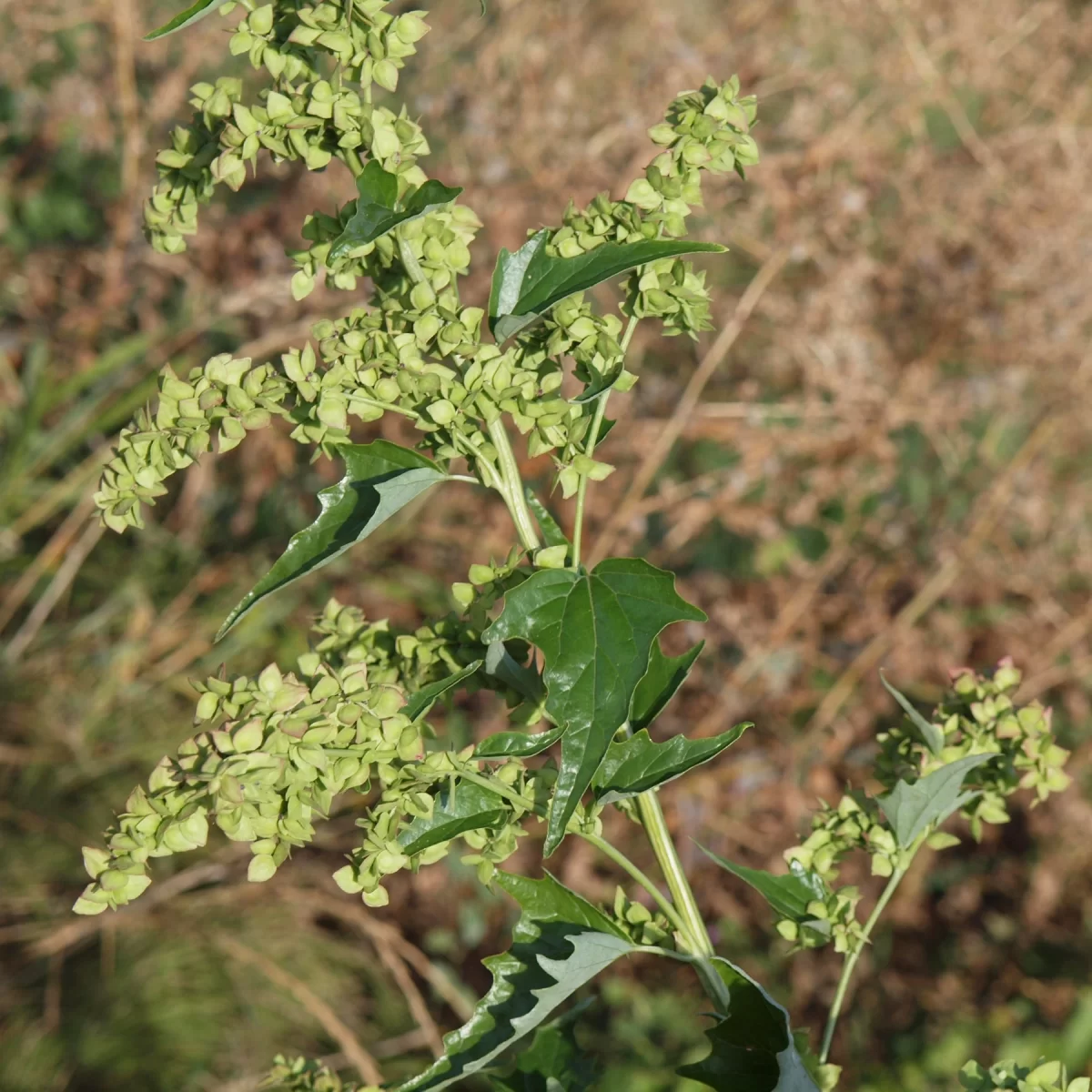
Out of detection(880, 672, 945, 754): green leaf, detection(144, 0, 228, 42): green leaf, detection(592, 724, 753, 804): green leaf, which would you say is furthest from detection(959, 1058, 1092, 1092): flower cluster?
detection(144, 0, 228, 42): green leaf

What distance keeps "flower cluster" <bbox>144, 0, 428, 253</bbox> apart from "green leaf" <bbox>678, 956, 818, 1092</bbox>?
634 mm

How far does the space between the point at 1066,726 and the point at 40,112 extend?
12.7ft

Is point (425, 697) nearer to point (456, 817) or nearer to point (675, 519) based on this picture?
point (456, 817)

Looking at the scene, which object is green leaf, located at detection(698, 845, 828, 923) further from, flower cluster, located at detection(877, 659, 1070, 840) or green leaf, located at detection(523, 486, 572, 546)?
green leaf, located at detection(523, 486, 572, 546)

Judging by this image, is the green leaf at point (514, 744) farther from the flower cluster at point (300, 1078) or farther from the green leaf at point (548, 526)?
the flower cluster at point (300, 1078)

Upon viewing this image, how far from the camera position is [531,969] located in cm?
90

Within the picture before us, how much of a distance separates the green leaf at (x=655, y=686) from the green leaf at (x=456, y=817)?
126mm

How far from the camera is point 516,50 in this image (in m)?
3.65

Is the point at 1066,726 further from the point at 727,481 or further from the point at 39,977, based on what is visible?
the point at 39,977

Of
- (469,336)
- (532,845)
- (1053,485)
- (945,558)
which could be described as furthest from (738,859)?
(469,336)

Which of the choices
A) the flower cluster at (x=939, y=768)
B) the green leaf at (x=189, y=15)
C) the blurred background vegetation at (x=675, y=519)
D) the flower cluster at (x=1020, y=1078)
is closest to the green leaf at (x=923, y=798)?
Result: the flower cluster at (x=939, y=768)

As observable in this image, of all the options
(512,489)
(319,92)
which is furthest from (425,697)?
(319,92)

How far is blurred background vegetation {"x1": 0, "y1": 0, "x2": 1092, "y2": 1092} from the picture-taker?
2.94 m

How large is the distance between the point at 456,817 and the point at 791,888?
1.06 ft
